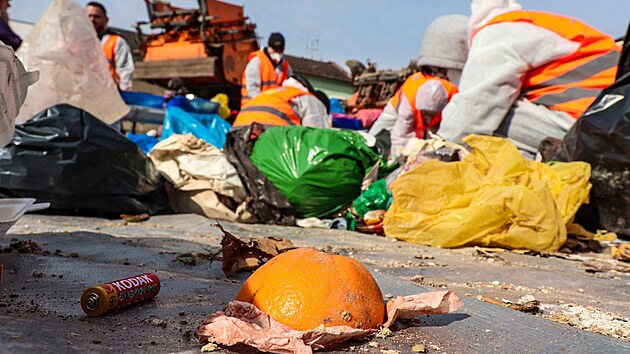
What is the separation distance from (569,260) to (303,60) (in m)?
18.5

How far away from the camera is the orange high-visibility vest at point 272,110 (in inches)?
168

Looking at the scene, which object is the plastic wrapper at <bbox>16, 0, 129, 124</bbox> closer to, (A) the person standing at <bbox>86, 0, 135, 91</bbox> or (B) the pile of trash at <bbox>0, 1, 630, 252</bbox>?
(B) the pile of trash at <bbox>0, 1, 630, 252</bbox>

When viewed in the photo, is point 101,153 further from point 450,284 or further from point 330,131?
point 450,284

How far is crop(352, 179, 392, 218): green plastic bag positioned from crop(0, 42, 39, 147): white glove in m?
2.37

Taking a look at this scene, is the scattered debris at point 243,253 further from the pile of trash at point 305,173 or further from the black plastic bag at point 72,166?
the black plastic bag at point 72,166

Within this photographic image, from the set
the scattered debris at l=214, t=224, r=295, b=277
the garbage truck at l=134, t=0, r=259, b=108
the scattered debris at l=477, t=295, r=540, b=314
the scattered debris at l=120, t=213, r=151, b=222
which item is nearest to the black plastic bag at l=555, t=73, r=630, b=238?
the scattered debris at l=477, t=295, r=540, b=314

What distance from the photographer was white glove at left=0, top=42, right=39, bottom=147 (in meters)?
1.22

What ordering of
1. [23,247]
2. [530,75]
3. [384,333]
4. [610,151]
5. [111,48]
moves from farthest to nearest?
[111,48] → [530,75] → [610,151] → [23,247] → [384,333]

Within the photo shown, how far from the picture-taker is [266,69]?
614 cm

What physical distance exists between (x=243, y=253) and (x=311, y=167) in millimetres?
1798

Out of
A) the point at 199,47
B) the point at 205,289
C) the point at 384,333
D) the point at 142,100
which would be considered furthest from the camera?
the point at 199,47

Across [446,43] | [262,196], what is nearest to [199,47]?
[446,43]

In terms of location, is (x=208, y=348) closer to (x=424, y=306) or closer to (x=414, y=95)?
(x=424, y=306)

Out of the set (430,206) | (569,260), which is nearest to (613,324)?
(569,260)
